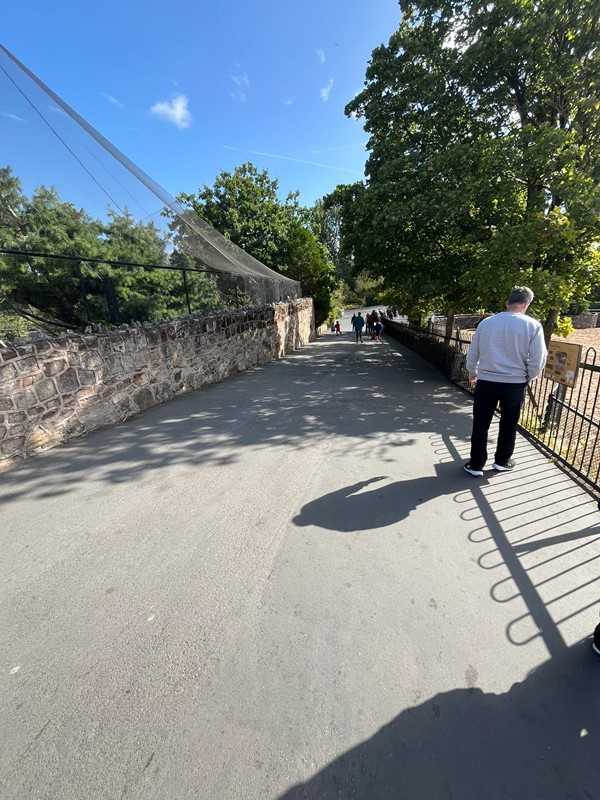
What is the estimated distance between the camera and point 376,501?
10.6ft

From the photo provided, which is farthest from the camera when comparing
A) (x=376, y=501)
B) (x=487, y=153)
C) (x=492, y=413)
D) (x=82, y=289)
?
(x=487, y=153)

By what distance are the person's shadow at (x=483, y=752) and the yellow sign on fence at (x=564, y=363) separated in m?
3.54

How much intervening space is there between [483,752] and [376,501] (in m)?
1.86

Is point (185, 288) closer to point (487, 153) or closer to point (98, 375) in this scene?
point (98, 375)

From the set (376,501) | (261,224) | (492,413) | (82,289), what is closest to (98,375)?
(82,289)

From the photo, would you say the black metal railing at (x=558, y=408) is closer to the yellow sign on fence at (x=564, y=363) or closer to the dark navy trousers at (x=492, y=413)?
the yellow sign on fence at (x=564, y=363)

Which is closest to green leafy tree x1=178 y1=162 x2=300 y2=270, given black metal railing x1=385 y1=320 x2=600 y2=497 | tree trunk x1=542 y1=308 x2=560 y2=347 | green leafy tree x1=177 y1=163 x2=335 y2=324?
green leafy tree x1=177 y1=163 x2=335 y2=324

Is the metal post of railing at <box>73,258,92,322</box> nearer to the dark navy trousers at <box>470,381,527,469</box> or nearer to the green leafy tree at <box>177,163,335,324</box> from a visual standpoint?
the dark navy trousers at <box>470,381,527,469</box>

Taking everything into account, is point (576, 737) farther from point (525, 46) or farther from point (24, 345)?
point (525, 46)

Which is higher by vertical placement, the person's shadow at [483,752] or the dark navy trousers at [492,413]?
the dark navy trousers at [492,413]

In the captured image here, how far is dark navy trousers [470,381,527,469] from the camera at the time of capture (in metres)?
3.34

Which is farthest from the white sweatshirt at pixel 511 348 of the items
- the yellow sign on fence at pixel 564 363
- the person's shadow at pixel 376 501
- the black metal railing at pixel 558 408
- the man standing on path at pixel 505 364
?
the yellow sign on fence at pixel 564 363

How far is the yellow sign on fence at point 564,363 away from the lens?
4.13 metres

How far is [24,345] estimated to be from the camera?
396 cm
